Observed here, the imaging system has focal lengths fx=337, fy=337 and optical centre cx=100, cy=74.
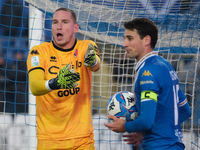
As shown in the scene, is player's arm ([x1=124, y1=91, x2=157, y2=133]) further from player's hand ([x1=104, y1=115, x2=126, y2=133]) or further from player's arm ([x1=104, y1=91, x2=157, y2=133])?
player's hand ([x1=104, y1=115, x2=126, y2=133])

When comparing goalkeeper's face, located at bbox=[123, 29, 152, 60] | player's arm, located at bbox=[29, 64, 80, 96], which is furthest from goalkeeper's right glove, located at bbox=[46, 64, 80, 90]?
goalkeeper's face, located at bbox=[123, 29, 152, 60]

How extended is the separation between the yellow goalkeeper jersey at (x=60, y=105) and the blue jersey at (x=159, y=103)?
33.1 inches

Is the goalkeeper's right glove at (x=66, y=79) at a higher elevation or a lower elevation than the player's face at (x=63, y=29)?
lower

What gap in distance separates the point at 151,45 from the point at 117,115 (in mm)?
732

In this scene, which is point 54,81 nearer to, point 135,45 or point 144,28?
point 135,45

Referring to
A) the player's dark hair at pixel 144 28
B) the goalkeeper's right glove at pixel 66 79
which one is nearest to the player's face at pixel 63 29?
the goalkeeper's right glove at pixel 66 79

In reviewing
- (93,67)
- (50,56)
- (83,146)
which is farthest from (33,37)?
(83,146)

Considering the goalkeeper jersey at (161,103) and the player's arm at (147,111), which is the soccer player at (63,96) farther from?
the player's arm at (147,111)

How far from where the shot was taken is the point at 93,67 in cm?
359

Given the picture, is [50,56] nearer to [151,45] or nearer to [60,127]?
[60,127]

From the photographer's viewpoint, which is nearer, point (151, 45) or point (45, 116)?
point (151, 45)

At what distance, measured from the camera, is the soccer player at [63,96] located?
3.54m

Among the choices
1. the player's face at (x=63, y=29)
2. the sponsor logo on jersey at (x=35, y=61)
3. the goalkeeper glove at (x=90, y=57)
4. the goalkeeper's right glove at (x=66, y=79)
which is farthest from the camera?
the player's face at (x=63, y=29)

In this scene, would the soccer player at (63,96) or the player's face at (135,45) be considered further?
the soccer player at (63,96)
